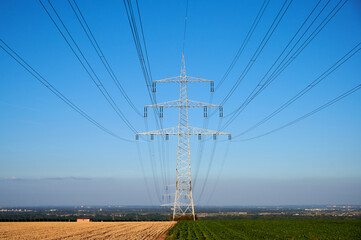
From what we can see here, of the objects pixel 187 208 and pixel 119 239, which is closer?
pixel 119 239

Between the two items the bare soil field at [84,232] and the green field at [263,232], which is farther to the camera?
the green field at [263,232]

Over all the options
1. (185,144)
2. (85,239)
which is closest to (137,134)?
(185,144)

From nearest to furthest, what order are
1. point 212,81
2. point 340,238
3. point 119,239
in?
point 119,239
point 340,238
point 212,81

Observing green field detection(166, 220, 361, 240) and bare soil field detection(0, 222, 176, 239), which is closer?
bare soil field detection(0, 222, 176, 239)

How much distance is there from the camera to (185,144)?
178 feet

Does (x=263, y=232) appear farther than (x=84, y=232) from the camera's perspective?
No

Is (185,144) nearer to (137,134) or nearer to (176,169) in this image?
(176,169)

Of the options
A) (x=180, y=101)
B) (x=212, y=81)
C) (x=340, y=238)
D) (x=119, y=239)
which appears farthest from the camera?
(x=180, y=101)

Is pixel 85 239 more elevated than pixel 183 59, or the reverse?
pixel 183 59

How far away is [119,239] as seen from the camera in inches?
1303

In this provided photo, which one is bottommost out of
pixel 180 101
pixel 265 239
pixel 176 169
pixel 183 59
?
pixel 265 239

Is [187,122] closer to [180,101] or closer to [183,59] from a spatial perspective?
[180,101]

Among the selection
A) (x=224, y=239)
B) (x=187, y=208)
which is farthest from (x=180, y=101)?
(x=224, y=239)

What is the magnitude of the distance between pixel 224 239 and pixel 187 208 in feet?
71.6
